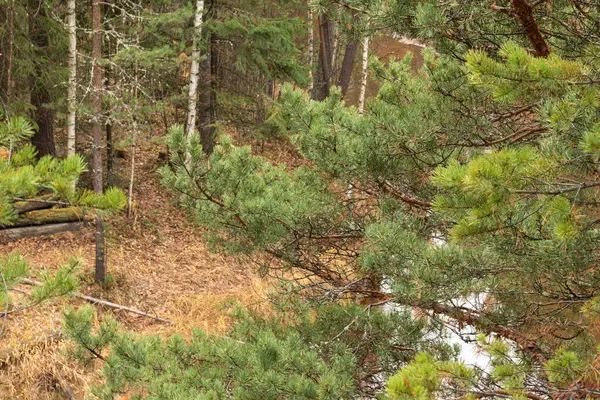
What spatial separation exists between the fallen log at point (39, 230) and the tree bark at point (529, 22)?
9694mm

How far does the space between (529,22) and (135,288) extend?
27.7 feet

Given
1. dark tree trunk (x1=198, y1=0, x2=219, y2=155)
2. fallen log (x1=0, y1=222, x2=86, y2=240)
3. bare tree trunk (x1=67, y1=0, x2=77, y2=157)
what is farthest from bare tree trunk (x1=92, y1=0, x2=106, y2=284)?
dark tree trunk (x1=198, y1=0, x2=219, y2=155)

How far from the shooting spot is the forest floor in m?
7.61

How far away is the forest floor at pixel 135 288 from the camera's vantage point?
7.61 metres

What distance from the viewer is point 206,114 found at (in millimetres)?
13547

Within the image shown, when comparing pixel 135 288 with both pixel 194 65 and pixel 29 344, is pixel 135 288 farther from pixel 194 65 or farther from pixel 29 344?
pixel 194 65

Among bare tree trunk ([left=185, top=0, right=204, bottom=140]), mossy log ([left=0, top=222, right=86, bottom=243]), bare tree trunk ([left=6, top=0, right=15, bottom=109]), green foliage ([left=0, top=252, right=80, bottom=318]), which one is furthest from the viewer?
bare tree trunk ([left=185, top=0, right=204, bottom=140])

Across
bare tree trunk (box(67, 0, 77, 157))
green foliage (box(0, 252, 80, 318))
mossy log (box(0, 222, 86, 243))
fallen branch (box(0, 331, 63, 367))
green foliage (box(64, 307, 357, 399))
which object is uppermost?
bare tree trunk (box(67, 0, 77, 157))

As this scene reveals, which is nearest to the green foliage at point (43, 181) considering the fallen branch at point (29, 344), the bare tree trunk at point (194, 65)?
the fallen branch at point (29, 344)

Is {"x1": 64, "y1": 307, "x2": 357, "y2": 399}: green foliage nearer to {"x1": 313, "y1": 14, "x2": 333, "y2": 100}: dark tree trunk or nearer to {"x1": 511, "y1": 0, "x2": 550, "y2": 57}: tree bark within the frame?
{"x1": 511, "y1": 0, "x2": 550, "y2": 57}: tree bark

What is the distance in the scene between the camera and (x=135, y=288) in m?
10.3

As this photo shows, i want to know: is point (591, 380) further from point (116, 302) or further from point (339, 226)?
→ point (116, 302)

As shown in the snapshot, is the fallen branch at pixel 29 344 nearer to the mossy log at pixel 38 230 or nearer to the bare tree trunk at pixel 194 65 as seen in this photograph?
the mossy log at pixel 38 230

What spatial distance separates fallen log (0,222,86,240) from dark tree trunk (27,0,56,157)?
5.02 feet
